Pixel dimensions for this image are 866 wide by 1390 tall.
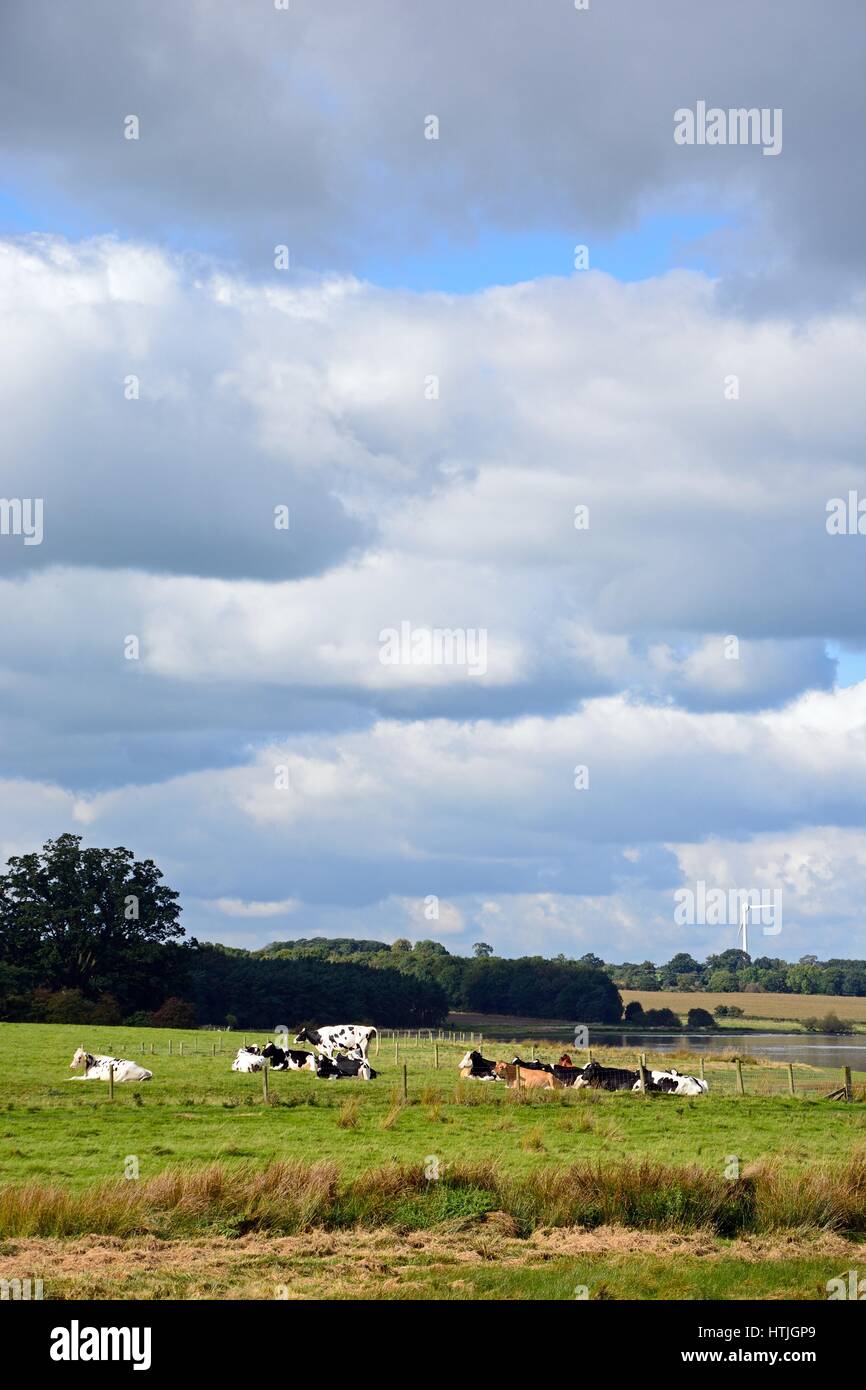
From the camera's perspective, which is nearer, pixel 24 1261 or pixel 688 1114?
pixel 24 1261

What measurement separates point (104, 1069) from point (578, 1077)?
61.8ft

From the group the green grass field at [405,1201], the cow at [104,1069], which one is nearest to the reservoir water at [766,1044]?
the cow at [104,1069]

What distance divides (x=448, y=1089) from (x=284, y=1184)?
85.2 ft

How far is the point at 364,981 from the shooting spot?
145 meters

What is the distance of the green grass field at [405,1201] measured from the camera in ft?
65.7

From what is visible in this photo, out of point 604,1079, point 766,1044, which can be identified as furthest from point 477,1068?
point 766,1044

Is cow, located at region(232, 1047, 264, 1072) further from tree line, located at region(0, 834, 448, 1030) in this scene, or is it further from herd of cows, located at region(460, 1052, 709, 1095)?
tree line, located at region(0, 834, 448, 1030)

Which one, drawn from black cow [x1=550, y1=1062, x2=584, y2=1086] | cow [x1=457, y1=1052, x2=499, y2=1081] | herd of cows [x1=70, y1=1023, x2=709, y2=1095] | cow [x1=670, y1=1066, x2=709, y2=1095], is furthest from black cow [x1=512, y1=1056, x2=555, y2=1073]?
cow [x1=670, y1=1066, x2=709, y2=1095]

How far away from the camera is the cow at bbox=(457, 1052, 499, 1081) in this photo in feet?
184

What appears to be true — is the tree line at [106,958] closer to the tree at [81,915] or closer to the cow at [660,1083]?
the tree at [81,915]

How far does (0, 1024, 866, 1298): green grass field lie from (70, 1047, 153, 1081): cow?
24.0ft
